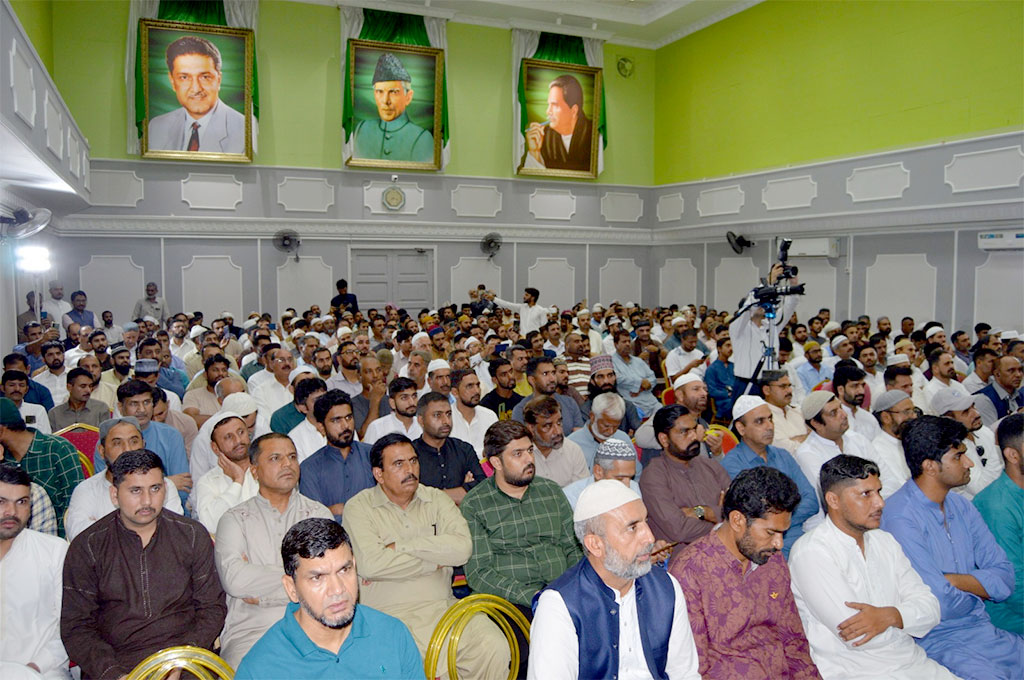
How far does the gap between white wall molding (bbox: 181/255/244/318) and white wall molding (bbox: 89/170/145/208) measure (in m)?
1.29

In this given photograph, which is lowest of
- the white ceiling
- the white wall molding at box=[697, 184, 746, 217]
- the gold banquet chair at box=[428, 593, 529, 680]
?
the gold banquet chair at box=[428, 593, 529, 680]

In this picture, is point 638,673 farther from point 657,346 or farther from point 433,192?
point 433,192

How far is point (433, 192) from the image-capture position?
44.8 feet

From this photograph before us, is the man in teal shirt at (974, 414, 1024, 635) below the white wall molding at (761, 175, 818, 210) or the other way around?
below

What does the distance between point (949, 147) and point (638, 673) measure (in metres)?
10.1

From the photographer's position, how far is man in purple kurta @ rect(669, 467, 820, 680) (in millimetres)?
2357

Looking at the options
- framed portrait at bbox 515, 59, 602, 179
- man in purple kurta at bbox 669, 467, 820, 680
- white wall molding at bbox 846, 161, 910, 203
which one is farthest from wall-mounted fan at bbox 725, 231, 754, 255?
man in purple kurta at bbox 669, 467, 820, 680

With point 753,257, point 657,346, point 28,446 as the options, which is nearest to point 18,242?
point 28,446

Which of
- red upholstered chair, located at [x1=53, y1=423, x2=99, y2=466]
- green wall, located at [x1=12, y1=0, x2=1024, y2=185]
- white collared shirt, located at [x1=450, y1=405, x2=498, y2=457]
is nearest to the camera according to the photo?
red upholstered chair, located at [x1=53, y1=423, x2=99, y2=466]

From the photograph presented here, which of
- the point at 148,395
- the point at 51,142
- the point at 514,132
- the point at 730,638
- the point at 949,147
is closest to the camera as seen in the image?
the point at 730,638

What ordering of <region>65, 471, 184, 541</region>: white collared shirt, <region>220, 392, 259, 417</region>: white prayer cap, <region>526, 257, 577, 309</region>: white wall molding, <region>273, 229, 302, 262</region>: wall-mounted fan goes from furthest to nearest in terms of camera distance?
<region>526, 257, 577, 309</region>: white wall molding < <region>273, 229, 302, 262</region>: wall-mounted fan < <region>220, 392, 259, 417</region>: white prayer cap < <region>65, 471, 184, 541</region>: white collared shirt

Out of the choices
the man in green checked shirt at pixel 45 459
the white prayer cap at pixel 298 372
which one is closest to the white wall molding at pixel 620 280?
the white prayer cap at pixel 298 372

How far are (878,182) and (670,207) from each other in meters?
4.76

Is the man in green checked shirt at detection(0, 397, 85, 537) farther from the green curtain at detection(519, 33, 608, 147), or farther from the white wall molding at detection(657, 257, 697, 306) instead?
the white wall molding at detection(657, 257, 697, 306)
